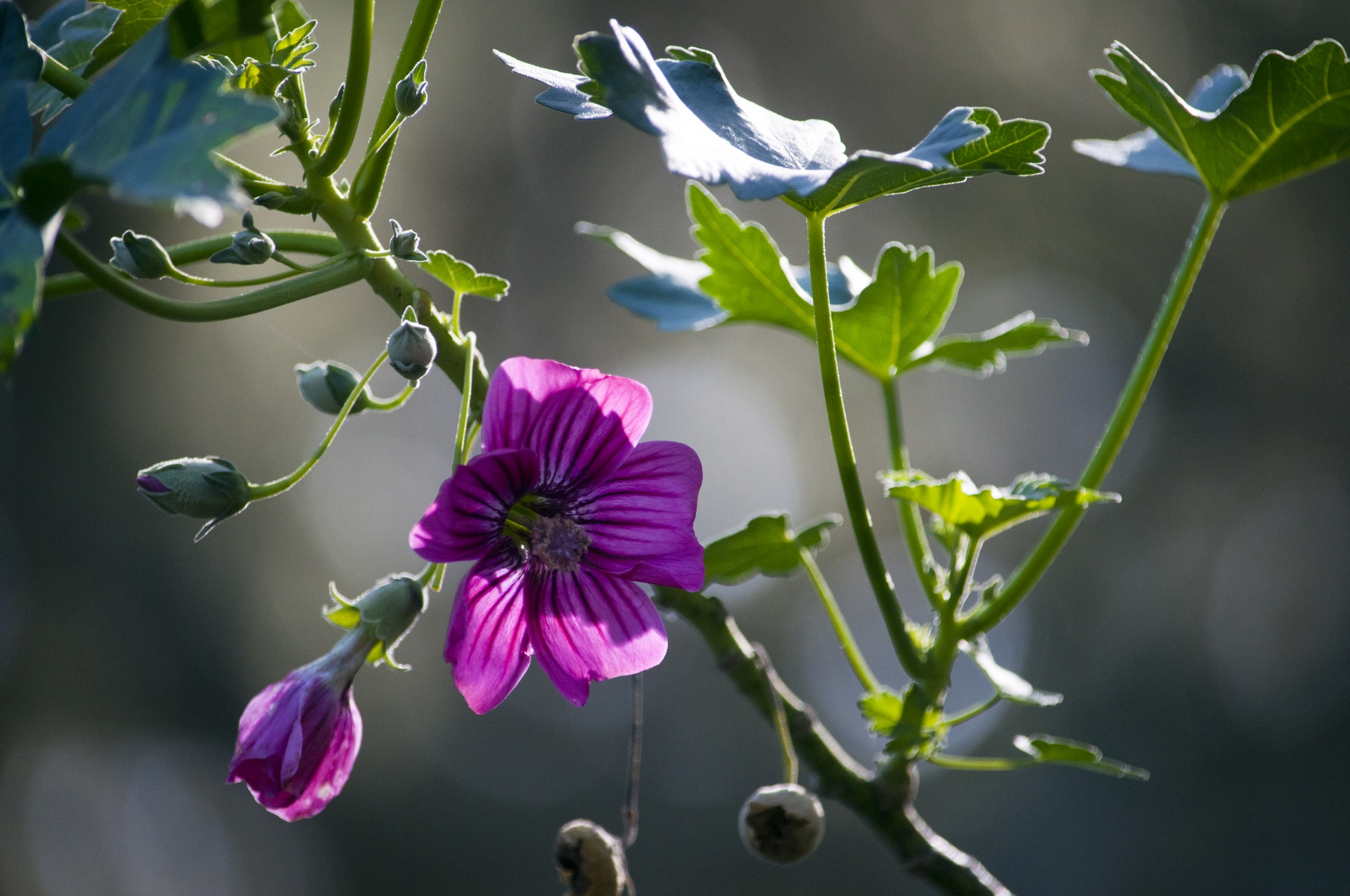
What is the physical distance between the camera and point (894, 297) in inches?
39.9

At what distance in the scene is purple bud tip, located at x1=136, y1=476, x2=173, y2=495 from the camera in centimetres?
71

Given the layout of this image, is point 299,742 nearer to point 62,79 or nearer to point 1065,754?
point 62,79

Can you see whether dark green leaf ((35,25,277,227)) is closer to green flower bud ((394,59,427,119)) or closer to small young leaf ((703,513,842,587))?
green flower bud ((394,59,427,119))

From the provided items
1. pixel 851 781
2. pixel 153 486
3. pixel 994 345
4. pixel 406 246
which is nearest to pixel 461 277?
pixel 406 246

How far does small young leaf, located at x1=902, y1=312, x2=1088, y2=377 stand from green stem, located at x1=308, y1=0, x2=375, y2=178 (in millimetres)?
571

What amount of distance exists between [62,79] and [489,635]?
0.46 m

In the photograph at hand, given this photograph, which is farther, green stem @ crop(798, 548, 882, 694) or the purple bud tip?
green stem @ crop(798, 548, 882, 694)

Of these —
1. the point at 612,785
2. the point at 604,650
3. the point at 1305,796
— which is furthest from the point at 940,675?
the point at 612,785

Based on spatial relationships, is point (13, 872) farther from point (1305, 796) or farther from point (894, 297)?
point (1305, 796)

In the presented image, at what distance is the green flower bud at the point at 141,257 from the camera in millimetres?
682

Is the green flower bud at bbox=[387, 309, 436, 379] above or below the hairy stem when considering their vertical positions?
above

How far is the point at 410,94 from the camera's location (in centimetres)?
67

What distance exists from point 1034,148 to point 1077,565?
6113mm

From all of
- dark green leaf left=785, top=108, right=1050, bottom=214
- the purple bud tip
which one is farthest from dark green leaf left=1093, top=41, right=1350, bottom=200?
the purple bud tip
